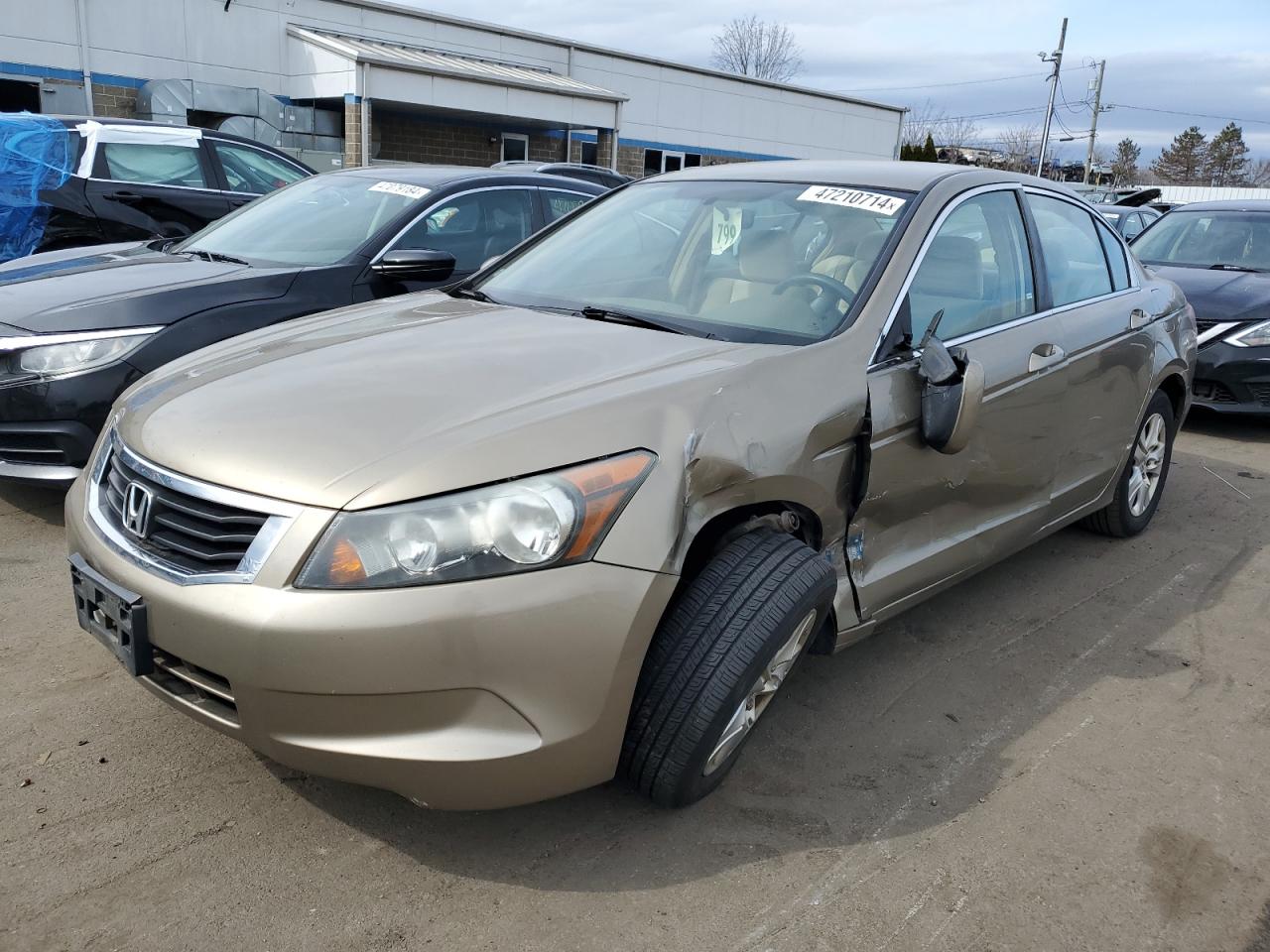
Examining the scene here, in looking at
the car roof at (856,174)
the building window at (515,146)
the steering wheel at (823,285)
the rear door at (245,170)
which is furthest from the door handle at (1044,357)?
the building window at (515,146)

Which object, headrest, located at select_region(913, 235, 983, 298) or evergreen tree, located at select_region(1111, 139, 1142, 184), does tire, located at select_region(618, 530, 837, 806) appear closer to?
headrest, located at select_region(913, 235, 983, 298)

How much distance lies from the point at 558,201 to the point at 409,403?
12.6 feet

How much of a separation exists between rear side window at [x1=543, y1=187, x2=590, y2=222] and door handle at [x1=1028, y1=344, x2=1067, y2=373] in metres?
3.05

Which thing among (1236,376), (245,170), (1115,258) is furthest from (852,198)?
(245,170)

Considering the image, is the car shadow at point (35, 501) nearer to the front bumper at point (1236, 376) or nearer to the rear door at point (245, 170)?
the rear door at point (245, 170)

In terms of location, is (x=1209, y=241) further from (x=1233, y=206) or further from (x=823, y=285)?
(x=823, y=285)

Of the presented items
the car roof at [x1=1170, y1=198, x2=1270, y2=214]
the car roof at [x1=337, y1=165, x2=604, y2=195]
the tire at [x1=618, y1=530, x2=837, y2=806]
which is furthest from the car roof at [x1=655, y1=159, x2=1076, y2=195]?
the car roof at [x1=1170, y1=198, x2=1270, y2=214]

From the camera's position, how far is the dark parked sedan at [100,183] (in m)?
7.00

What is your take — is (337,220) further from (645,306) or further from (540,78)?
(540,78)

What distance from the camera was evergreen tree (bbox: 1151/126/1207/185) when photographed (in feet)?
268

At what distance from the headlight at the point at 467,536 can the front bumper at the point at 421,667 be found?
32 mm

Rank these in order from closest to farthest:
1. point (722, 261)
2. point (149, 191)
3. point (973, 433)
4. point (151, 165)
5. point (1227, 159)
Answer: point (973, 433) → point (722, 261) → point (149, 191) → point (151, 165) → point (1227, 159)

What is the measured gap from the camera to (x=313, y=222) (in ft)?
17.4

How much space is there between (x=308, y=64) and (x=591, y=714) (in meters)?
20.6
